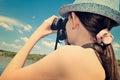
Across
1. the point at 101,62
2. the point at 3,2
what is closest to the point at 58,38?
the point at 101,62

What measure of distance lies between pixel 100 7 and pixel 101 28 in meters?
0.09

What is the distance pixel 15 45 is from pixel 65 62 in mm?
837

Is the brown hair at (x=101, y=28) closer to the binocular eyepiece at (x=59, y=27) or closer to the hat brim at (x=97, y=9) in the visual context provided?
the hat brim at (x=97, y=9)

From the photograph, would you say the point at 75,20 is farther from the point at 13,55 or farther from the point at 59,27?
the point at 13,55

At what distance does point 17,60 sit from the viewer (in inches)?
41.7

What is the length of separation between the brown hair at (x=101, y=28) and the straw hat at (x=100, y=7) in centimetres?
1

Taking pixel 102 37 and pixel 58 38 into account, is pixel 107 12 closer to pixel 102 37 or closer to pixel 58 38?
pixel 102 37

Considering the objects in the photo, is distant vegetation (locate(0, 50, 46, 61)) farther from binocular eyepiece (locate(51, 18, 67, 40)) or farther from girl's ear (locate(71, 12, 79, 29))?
girl's ear (locate(71, 12, 79, 29))

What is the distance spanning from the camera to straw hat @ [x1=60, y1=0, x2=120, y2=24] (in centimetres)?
99

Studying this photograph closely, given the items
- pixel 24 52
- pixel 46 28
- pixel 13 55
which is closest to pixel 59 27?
pixel 46 28

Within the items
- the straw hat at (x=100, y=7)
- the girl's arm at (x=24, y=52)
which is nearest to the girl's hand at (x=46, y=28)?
the girl's arm at (x=24, y=52)

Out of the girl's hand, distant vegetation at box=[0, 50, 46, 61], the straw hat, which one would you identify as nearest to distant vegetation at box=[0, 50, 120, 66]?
distant vegetation at box=[0, 50, 46, 61]

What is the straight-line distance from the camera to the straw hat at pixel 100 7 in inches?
39.0

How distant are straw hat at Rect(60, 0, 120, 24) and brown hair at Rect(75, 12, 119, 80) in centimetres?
1
